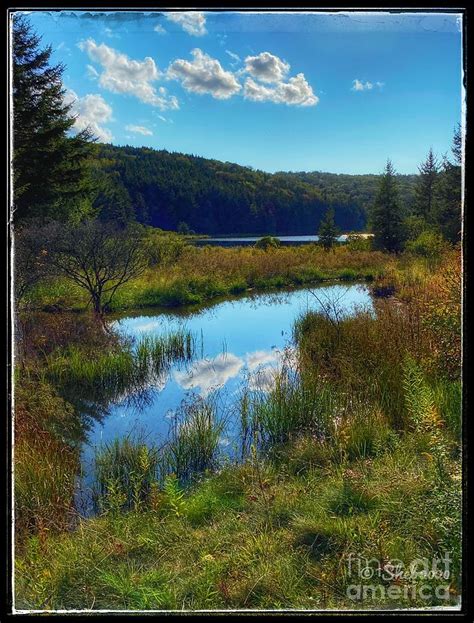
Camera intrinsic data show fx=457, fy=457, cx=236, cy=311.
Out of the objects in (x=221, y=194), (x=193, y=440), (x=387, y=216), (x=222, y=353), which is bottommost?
(x=193, y=440)

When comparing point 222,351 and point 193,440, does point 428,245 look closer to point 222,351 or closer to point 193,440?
point 222,351

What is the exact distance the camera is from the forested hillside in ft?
9.68

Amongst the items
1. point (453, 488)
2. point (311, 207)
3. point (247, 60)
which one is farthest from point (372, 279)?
point (453, 488)

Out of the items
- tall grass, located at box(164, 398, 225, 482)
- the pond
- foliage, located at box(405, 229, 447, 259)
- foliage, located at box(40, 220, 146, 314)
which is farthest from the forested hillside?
tall grass, located at box(164, 398, 225, 482)

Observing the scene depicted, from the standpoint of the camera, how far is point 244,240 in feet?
11.7

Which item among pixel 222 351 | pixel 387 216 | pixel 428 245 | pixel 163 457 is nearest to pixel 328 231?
pixel 387 216

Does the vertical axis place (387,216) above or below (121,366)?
above

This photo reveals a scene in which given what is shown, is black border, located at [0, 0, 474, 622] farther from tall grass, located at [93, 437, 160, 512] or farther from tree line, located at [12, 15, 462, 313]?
tall grass, located at [93, 437, 160, 512]

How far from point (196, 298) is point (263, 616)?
2.74 metres

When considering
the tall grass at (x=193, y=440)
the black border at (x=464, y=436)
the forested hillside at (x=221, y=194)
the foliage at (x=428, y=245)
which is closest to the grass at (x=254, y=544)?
the black border at (x=464, y=436)

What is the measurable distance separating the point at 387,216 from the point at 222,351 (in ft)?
5.56

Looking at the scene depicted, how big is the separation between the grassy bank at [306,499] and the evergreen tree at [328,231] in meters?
0.61

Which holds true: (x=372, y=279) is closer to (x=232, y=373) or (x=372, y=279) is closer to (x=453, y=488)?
(x=232, y=373)

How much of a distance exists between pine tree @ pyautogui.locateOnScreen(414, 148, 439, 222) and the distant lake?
1.94 feet
